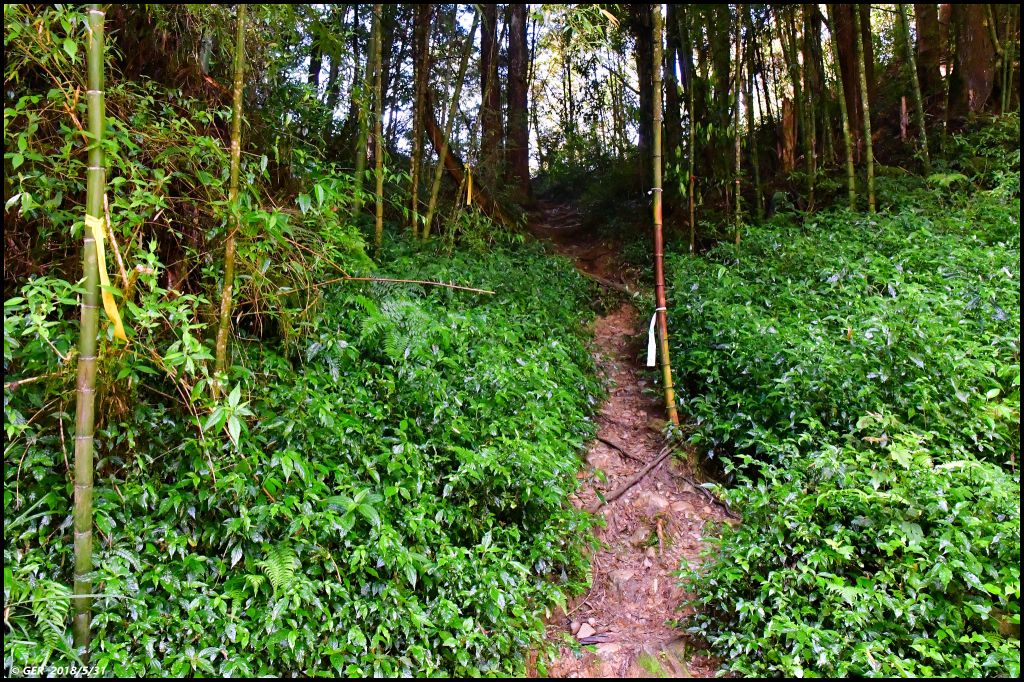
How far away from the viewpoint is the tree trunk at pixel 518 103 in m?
9.48

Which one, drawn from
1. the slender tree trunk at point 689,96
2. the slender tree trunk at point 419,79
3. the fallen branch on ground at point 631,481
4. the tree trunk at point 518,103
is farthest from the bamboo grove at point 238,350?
the tree trunk at point 518,103

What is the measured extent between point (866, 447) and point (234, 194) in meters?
3.87

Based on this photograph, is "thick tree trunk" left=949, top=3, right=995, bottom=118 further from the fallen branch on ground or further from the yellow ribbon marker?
the yellow ribbon marker

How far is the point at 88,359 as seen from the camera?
1951 millimetres

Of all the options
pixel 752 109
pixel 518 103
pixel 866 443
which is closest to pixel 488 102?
pixel 518 103

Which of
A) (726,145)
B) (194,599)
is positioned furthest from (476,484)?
(726,145)

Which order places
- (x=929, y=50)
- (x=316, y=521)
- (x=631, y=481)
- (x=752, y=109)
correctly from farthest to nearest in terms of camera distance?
(x=929, y=50)
(x=752, y=109)
(x=631, y=481)
(x=316, y=521)

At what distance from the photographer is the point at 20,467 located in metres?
2.21

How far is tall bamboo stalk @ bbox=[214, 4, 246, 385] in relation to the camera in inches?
95.1

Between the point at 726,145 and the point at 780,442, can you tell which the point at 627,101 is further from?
the point at 780,442

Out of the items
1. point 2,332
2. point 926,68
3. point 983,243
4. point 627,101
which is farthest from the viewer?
point 627,101

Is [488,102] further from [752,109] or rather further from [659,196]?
[659,196]

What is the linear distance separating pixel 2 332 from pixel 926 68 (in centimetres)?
1172

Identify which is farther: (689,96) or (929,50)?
(929,50)
